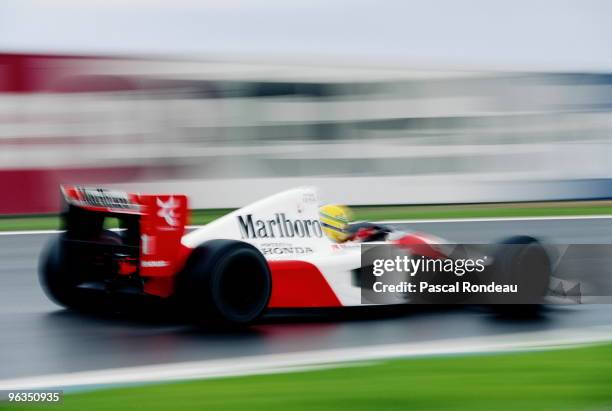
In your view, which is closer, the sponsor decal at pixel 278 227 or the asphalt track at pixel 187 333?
the asphalt track at pixel 187 333

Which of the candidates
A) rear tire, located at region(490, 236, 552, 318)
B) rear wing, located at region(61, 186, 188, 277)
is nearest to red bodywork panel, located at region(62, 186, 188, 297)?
rear wing, located at region(61, 186, 188, 277)

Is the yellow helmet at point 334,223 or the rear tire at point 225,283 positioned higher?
the yellow helmet at point 334,223

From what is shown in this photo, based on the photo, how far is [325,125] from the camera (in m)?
15.9

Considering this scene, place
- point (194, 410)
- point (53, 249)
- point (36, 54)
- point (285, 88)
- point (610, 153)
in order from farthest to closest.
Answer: point (610, 153)
point (285, 88)
point (36, 54)
point (53, 249)
point (194, 410)

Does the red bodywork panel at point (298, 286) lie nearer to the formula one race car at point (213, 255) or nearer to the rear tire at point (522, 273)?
the formula one race car at point (213, 255)

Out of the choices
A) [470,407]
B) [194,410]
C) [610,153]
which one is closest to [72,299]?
[194,410]

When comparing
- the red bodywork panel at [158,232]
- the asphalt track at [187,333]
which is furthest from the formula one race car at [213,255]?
the asphalt track at [187,333]

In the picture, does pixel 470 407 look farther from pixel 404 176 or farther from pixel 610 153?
pixel 610 153

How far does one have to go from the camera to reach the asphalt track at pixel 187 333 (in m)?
6.61

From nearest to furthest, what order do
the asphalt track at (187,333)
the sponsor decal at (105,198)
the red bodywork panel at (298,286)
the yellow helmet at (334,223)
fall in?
the asphalt track at (187,333) < the sponsor decal at (105,198) < the red bodywork panel at (298,286) < the yellow helmet at (334,223)

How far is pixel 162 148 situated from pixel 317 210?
7.07 m

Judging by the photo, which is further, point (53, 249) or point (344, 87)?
point (344, 87)

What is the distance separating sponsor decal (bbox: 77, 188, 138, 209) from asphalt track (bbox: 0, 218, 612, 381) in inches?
32.9

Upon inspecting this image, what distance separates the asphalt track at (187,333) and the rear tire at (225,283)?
0.14 m
